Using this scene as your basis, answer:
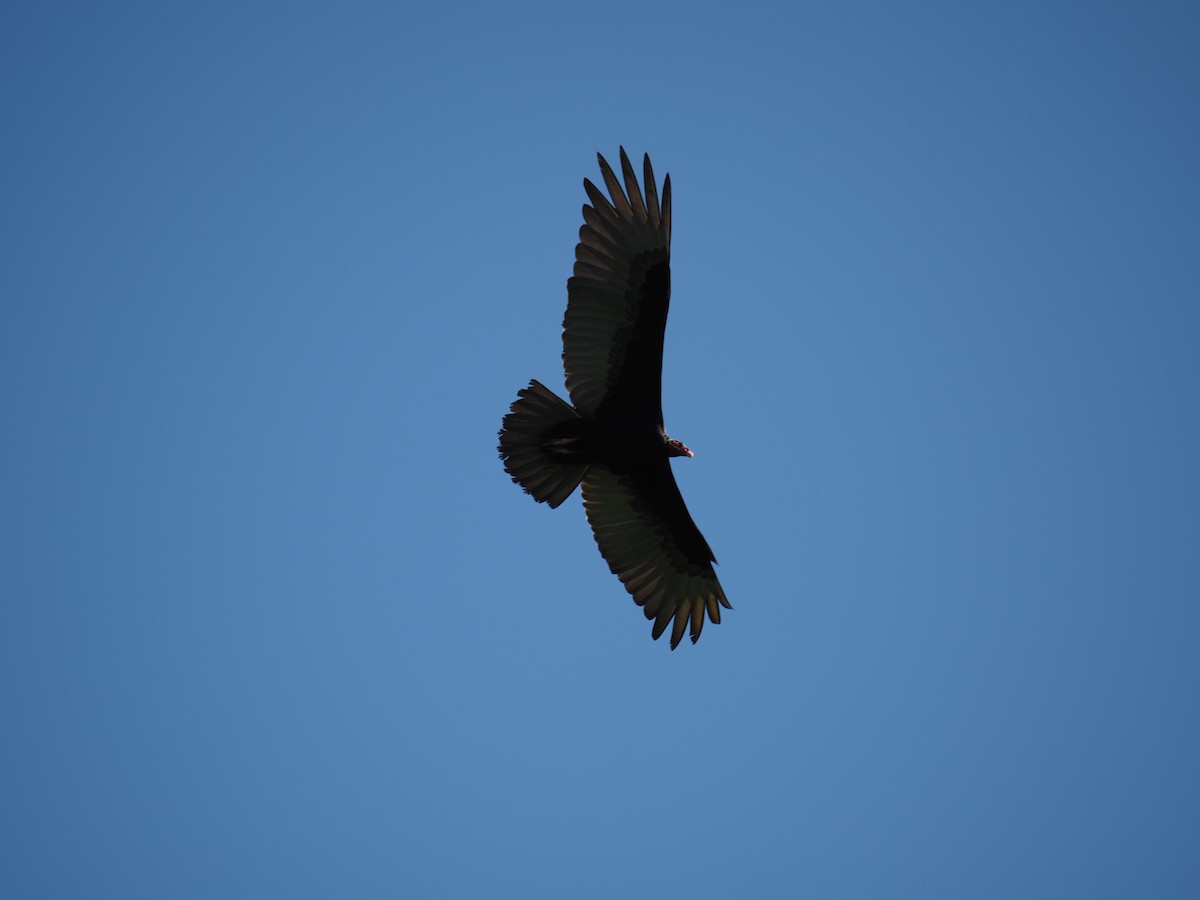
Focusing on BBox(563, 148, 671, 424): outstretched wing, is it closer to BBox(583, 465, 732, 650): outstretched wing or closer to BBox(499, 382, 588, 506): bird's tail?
BBox(499, 382, 588, 506): bird's tail

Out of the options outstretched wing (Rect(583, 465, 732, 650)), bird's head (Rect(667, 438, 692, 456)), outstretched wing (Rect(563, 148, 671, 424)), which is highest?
outstretched wing (Rect(563, 148, 671, 424))

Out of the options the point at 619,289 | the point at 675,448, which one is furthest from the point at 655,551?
the point at 619,289

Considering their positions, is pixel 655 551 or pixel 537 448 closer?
pixel 537 448

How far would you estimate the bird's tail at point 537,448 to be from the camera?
8.99 m

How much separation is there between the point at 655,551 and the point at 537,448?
1754 mm

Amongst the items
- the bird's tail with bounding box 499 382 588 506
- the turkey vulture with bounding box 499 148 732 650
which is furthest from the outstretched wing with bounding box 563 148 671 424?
the bird's tail with bounding box 499 382 588 506

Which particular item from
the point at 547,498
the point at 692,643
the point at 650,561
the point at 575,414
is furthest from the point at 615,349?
the point at 692,643

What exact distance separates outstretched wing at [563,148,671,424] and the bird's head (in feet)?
1.75

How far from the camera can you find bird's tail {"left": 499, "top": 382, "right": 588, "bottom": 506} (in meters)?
8.99

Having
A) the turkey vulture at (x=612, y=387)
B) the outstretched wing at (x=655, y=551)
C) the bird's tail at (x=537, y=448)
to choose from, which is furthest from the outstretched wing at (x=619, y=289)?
the outstretched wing at (x=655, y=551)

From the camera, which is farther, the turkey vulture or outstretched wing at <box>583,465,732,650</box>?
outstretched wing at <box>583,465,732,650</box>

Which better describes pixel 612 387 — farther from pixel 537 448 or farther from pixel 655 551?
pixel 655 551

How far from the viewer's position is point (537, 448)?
9.23 meters

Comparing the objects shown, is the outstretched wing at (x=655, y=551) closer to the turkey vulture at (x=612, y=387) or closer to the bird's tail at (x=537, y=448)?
the turkey vulture at (x=612, y=387)
